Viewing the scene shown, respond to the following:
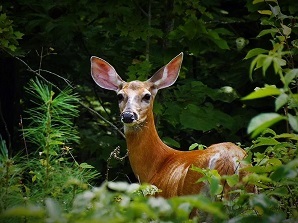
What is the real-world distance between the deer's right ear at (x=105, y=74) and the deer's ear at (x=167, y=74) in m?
0.30

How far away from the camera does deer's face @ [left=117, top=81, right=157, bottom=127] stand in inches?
228

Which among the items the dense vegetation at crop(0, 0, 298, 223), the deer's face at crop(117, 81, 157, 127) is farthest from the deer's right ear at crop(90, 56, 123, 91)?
the dense vegetation at crop(0, 0, 298, 223)

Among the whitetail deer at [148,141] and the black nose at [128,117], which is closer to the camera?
the whitetail deer at [148,141]

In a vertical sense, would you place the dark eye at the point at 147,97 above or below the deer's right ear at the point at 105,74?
below

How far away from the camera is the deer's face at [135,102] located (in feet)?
19.0

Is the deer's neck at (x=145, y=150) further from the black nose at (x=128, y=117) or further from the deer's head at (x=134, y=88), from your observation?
the black nose at (x=128, y=117)

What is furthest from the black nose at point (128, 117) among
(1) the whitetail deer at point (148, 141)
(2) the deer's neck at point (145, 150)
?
(2) the deer's neck at point (145, 150)

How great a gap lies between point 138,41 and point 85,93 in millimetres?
1552

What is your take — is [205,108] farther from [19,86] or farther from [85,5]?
[19,86]

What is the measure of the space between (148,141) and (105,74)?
2.70 feet

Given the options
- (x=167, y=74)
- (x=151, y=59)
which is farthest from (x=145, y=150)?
(x=151, y=59)

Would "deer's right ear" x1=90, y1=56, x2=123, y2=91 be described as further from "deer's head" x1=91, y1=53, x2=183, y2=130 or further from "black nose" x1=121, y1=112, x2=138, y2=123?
"black nose" x1=121, y1=112, x2=138, y2=123

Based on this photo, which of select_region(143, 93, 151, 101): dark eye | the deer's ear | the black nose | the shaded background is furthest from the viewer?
the shaded background

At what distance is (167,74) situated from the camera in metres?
6.52
